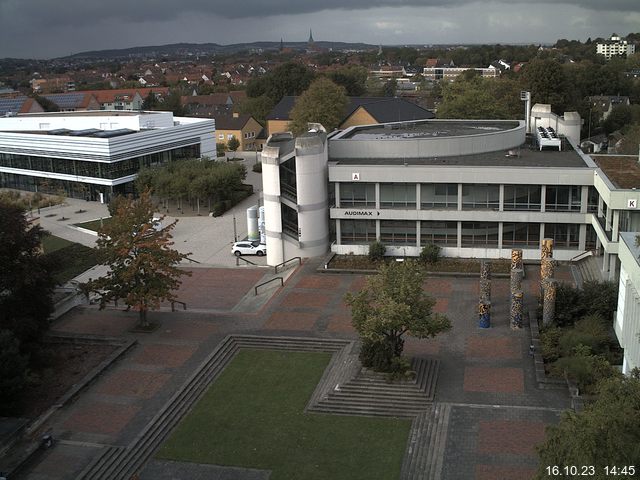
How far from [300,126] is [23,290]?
52.0 m

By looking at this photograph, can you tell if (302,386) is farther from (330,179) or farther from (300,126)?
(300,126)

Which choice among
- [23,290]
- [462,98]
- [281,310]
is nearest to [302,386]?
[281,310]

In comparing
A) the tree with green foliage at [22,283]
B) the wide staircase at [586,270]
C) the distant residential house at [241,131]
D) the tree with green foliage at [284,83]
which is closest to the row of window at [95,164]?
the distant residential house at [241,131]

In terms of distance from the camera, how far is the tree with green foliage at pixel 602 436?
13.6m

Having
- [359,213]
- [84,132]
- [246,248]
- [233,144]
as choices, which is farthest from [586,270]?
[233,144]

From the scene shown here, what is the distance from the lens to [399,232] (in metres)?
42.5

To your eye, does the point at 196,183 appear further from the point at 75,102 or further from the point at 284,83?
the point at 75,102

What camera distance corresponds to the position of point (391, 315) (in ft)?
83.4

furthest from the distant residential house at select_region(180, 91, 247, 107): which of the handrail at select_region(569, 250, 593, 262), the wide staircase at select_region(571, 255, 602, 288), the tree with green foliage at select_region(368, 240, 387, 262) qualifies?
the wide staircase at select_region(571, 255, 602, 288)

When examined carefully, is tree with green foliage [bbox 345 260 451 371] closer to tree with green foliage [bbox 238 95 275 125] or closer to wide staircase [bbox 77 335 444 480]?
wide staircase [bbox 77 335 444 480]

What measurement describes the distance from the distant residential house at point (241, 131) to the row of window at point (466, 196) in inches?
2199

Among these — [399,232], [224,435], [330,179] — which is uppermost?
[330,179]

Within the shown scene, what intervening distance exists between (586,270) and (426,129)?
65.4 ft

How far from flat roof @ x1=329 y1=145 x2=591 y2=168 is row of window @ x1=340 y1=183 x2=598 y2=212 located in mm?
1902
